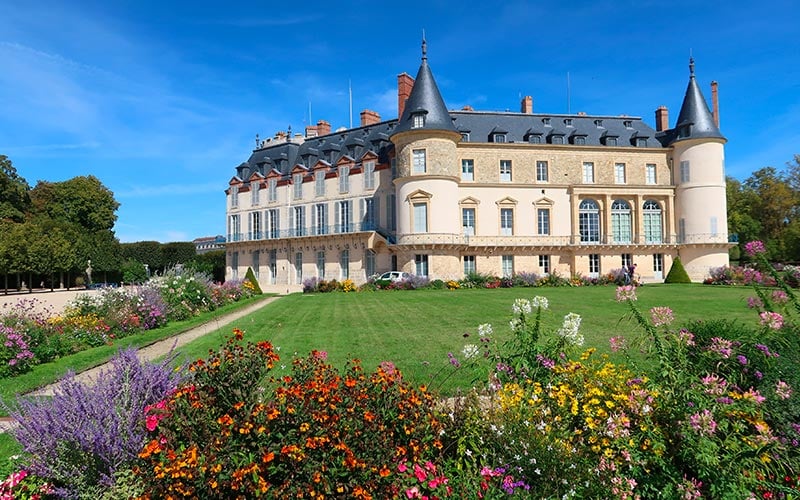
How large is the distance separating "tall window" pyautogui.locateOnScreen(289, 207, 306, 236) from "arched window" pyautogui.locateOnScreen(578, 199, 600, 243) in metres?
17.9

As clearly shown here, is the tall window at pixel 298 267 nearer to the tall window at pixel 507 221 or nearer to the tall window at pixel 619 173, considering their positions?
the tall window at pixel 507 221

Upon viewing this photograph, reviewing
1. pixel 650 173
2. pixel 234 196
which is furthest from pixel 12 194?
pixel 650 173

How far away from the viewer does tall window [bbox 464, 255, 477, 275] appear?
29.1 meters

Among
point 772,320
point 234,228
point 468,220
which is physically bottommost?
point 772,320

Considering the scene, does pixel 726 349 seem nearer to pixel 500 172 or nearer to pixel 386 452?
pixel 386 452

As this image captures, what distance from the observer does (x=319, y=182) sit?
3325 centimetres

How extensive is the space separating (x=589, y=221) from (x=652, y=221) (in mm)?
4099

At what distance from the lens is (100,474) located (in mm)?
2973

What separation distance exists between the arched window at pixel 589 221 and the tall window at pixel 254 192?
880 inches

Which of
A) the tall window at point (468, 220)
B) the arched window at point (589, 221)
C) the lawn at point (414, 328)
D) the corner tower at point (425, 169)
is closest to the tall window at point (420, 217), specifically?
the corner tower at point (425, 169)

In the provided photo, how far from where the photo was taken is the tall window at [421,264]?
89.2 feet

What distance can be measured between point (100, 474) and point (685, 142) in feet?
111

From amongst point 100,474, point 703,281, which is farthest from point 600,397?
point 703,281

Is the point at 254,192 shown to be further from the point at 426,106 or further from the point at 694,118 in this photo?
the point at 694,118
